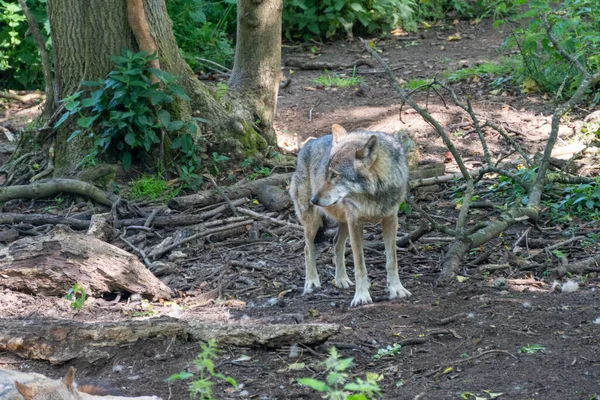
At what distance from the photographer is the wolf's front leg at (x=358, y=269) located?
669 centimetres

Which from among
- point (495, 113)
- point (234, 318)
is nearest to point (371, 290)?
point (234, 318)

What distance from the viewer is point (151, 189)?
31.9 feet

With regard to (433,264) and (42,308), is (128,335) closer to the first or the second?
(42,308)

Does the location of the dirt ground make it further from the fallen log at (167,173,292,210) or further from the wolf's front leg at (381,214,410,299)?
the fallen log at (167,173,292,210)

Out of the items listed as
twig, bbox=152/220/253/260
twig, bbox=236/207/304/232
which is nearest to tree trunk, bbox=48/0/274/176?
twig, bbox=236/207/304/232

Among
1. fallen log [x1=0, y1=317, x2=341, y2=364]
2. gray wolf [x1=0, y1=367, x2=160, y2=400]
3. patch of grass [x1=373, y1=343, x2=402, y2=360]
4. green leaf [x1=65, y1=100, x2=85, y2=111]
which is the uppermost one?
green leaf [x1=65, y1=100, x2=85, y2=111]

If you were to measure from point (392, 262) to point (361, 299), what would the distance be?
1.41 ft

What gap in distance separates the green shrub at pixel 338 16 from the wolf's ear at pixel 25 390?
12728mm

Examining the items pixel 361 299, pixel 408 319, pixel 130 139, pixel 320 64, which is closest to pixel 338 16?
pixel 320 64

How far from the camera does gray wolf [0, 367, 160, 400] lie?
4.32 metres

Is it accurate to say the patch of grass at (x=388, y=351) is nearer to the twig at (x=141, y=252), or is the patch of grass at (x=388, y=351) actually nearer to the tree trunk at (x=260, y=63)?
the twig at (x=141, y=252)

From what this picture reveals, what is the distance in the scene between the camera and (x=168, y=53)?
33.1 feet

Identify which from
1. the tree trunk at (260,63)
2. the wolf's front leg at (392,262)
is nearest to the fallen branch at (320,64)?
the tree trunk at (260,63)

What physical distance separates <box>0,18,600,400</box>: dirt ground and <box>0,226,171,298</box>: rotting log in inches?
5.3
